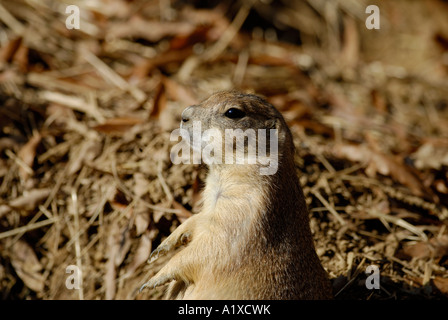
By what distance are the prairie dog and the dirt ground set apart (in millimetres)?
728

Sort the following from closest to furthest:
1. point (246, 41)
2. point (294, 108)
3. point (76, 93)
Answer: point (76, 93), point (294, 108), point (246, 41)

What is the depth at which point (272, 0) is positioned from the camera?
7664 millimetres

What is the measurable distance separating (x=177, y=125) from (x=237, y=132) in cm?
147

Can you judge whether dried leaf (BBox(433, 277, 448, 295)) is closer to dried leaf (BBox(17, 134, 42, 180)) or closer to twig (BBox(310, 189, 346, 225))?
twig (BBox(310, 189, 346, 225))

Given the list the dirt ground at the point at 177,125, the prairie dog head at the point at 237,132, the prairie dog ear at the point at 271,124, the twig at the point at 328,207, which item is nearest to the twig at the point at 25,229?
the dirt ground at the point at 177,125

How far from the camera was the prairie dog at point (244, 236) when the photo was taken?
2941mm

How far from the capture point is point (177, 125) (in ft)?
15.2

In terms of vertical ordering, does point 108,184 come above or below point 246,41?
below

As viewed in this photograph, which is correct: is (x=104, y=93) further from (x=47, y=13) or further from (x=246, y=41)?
(x=246, y=41)

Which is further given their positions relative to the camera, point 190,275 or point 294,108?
point 294,108

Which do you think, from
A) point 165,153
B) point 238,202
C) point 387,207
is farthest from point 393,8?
point 238,202

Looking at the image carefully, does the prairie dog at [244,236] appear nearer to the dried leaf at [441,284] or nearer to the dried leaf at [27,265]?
the dried leaf at [441,284]

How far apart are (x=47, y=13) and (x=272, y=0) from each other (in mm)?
3241

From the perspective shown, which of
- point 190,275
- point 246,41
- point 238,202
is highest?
point 246,41
